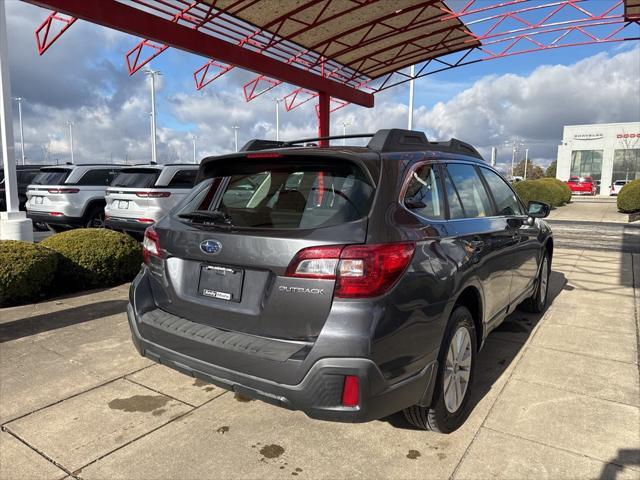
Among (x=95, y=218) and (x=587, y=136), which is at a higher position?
(x=587, y=136)

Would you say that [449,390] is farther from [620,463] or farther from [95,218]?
[95,218]

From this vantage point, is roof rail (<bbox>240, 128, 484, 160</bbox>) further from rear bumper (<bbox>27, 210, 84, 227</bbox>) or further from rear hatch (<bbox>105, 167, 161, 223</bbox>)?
rear bumper (<bbox>27, 210, 84, 227</bbox>)

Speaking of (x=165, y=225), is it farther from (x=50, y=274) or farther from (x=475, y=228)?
(x=50, y=274)

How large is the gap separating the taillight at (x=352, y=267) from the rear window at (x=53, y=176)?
10.4m

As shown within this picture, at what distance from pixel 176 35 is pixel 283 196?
29.9 ft

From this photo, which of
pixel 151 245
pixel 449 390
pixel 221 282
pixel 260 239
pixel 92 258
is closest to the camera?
pixel 260 239

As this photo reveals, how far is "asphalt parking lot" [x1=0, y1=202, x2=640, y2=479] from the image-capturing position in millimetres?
2547

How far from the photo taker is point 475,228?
321cm

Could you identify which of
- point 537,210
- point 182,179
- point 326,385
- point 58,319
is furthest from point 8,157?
point 537,210

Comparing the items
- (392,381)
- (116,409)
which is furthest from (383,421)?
(116,409)

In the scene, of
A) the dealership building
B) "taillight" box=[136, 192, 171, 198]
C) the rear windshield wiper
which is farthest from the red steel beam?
the dealership building

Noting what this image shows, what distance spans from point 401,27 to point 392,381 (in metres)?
13.8

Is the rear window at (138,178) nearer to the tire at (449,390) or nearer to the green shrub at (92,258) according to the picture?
the green shrub at (92,258)

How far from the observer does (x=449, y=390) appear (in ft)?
9.29
